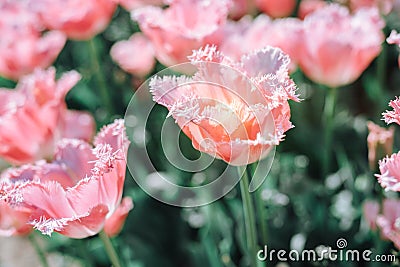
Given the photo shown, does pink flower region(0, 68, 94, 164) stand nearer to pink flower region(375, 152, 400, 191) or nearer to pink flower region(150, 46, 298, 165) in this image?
pink flower region(150, 46, 298, 165)

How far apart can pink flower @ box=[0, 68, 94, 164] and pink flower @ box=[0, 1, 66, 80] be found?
187mm

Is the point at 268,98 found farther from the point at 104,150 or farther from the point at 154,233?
the point at 154,233

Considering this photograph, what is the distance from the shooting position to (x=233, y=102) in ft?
2.22

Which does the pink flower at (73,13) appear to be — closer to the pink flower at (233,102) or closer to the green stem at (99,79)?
the green stem at (99,79)

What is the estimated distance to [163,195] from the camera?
113cm

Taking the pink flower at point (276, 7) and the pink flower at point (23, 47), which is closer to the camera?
the pink flower at point (23, 47)

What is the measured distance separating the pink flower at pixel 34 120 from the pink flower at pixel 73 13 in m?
0.23

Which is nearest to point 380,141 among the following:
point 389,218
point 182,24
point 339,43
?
point 389,218

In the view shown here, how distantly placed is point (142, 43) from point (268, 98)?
0.66m

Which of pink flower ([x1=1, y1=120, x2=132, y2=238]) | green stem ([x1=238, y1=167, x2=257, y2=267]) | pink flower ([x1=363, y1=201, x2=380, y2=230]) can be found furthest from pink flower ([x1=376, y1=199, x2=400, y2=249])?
pink flower ([x1=1, y1=120, x2=132, y2=238])

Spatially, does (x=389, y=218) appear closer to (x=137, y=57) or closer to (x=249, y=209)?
(x=249, y=209)

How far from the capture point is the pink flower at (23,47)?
1117 millimetres

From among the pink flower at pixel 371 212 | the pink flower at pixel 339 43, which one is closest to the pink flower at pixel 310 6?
the pink flower at pixel 339 43

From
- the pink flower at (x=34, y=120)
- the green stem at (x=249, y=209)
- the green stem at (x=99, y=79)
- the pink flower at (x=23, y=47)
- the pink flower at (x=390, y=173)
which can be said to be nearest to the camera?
the pink flower at (x=390, y=173)
